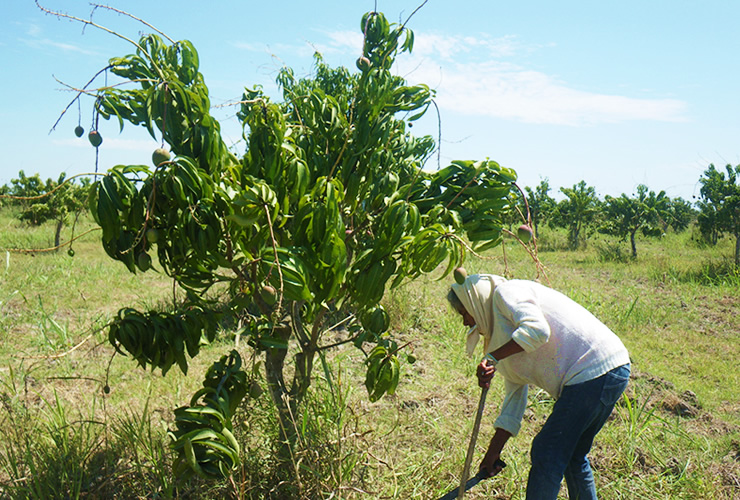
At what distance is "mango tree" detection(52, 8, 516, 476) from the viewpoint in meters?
1.82

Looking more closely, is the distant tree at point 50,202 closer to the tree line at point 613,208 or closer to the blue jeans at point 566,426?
the tree line at point 613,208

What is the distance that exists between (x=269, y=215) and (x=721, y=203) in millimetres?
11839

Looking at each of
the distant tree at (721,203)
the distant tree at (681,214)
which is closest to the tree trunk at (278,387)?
the distant tree at (721,203)

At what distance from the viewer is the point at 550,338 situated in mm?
2490

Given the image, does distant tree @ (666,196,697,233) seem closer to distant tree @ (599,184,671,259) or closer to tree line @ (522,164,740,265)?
tree line @ (522,164,740,265)

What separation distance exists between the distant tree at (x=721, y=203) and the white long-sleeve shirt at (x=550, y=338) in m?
9.51

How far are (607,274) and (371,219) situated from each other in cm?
943

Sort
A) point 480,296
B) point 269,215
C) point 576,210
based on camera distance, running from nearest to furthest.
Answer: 1. point 269,215
2. point 480,296
3. point 576,210

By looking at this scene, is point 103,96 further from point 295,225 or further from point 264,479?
point 264,479

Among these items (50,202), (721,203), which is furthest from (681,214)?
(50,202)

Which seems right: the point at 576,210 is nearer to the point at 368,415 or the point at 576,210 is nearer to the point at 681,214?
the point at 681,214

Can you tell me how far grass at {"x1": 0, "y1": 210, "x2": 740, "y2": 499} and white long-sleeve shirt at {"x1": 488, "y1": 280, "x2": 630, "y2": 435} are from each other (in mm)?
211

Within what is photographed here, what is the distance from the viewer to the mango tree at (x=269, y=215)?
1824mm

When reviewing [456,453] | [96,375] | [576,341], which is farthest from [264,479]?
[96,375]
